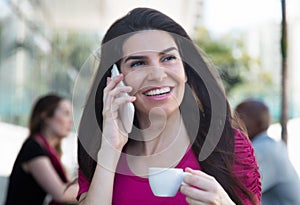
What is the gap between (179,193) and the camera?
5.37ft

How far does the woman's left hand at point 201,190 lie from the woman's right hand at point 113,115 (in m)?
0.32

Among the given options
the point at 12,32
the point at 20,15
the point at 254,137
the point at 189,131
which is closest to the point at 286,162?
the point at 254,137

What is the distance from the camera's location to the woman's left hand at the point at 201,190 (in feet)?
4.63

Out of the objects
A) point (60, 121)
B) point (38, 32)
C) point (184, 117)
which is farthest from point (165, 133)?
point (38, 32)

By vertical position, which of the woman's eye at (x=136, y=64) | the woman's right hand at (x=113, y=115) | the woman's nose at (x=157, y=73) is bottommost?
the woman's right hand at (x=113, y=115)

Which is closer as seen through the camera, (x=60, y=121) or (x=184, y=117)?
(x=184, y=117)

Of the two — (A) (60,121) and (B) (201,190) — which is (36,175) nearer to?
(A) (60,121)

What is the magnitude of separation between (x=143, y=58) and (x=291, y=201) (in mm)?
1906

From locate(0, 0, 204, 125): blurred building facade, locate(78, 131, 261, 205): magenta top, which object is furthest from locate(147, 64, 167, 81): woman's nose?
locate(0, 0, 204, 125): blurred building facade

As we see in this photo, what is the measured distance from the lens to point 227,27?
23250mm

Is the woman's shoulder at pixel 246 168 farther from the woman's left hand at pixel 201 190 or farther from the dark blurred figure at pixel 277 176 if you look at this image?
the dark blurred figure at pixel 277 176

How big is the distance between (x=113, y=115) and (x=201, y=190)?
1.24ft

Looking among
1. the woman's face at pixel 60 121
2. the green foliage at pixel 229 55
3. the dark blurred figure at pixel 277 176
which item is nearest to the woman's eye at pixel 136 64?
the dark blurred figure at pixel 277 176

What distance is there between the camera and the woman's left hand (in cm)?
141
